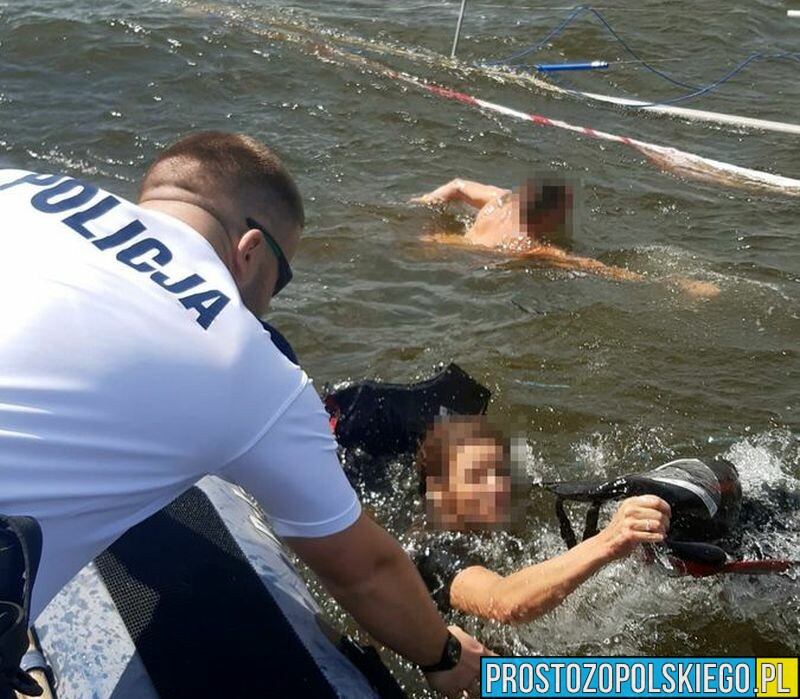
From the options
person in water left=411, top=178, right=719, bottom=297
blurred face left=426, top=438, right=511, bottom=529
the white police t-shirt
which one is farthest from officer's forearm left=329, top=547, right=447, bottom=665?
person in water left=411, top=178, right=719, bottom=297

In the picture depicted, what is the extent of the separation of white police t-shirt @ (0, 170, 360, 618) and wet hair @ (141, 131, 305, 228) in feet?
0.76

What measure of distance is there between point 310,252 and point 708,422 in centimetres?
246

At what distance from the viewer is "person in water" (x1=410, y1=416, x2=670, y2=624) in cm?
226

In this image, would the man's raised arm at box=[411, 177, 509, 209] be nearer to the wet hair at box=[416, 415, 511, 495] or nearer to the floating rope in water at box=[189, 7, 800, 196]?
the floating rope in water at box=[189, 7, 800, 196]

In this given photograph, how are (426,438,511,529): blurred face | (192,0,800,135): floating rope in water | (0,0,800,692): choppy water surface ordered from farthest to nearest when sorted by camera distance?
1. (192,0,800,135): floating rope in water
2. (0,0,800,692): choppy water surface
3. (426,438,511,529): blurred face

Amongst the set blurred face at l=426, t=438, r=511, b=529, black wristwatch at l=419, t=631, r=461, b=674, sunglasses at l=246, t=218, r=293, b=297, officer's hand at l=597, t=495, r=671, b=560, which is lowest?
blurred face at l=426, t=438, r=511, b=529

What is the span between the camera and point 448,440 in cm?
295

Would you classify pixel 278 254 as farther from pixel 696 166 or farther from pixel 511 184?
pixel 696 166

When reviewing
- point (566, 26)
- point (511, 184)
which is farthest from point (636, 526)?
point (566, 26)

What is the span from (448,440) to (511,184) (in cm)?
403

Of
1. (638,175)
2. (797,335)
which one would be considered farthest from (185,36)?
(797,335)

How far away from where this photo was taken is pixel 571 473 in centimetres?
366

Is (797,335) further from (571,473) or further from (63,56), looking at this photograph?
(63,56)

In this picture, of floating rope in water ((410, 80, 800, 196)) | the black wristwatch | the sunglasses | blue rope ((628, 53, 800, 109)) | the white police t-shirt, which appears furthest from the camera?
blue rope ((628, 53, 800, 109))
